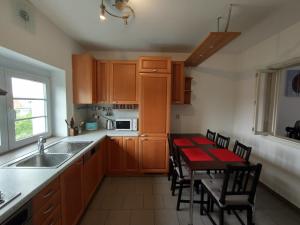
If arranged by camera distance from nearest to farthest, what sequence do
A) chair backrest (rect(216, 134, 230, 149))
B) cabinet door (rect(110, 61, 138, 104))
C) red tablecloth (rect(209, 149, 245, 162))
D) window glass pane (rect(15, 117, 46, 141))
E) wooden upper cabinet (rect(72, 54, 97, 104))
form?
red tablecloth (rect(209, 149, 245, 162)) → window glass pane (rect(15, 117, 46, 141)) → chair backrest (rect(216, 134, 230, 149)) → wooden upper cabinet (rect(72, 54, 97, 104)) → cabinet door (rect(110, 61, 138, 104))

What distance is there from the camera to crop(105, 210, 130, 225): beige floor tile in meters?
2.08

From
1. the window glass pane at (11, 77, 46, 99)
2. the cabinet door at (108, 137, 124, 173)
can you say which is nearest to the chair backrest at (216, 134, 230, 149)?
the cabinet door at (108, 137, 124, 173)

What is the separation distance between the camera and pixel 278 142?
266 centimetres

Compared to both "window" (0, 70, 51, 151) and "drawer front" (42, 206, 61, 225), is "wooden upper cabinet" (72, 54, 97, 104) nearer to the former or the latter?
"window" (0, 70, 51, 151)

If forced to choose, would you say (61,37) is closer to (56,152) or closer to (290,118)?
(56,152)

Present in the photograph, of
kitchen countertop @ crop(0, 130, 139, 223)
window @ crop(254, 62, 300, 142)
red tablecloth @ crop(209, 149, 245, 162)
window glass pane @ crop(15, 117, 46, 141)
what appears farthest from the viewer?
window @ crop(254, 62, 300, 142)

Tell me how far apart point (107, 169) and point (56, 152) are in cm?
134

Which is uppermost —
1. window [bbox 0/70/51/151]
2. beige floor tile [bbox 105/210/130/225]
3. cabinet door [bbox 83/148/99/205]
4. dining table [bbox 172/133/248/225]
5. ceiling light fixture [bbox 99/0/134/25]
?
ceiling light fixture [bbox 99/0/134/25]

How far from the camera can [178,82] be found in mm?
3518

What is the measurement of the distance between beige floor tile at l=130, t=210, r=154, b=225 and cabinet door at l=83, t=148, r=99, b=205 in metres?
0.65

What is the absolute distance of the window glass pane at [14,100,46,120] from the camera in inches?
84.9

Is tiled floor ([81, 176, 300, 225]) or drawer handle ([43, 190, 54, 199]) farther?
tiled floor ([81, 176, 300, 225])

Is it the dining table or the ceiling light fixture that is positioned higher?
the ceiling light fixture

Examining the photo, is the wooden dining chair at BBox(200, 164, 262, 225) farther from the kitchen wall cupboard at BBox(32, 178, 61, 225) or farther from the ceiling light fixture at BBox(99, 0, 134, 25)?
the ceiling light fixture at BBox(99, 0, 134, 25)
